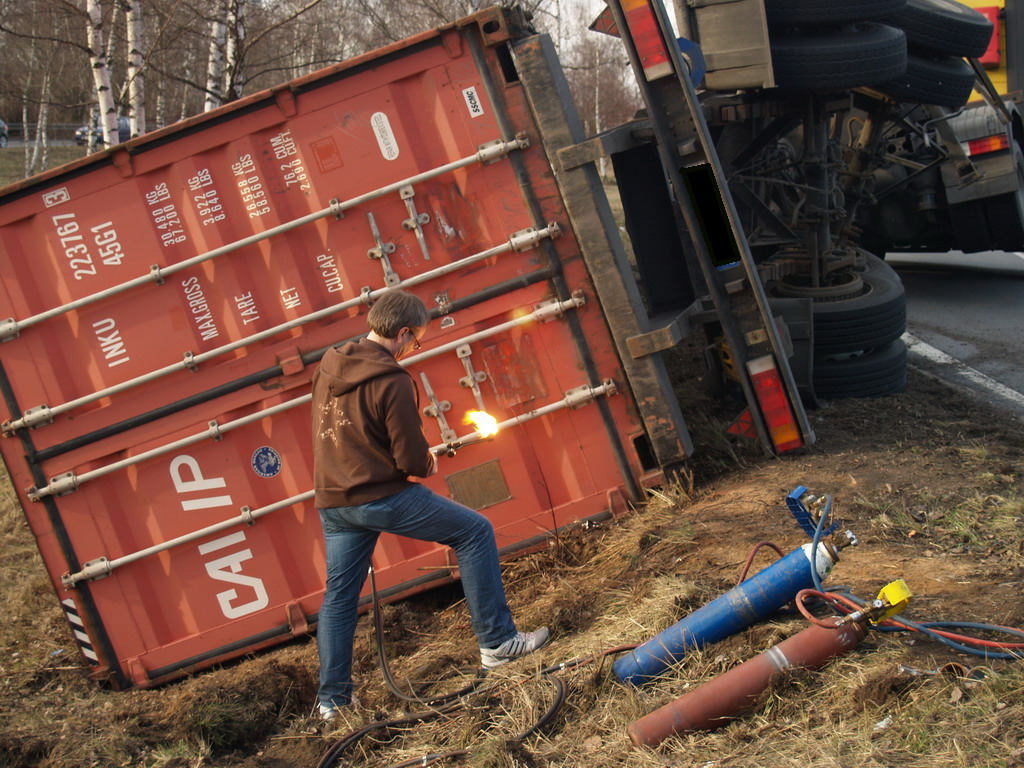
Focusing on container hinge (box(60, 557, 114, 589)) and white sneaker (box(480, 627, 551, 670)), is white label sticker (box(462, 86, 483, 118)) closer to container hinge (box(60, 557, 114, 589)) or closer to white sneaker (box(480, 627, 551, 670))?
white sneaker (box(480, 627, 551, 670))

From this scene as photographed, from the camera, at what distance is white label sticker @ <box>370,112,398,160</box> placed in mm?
5000

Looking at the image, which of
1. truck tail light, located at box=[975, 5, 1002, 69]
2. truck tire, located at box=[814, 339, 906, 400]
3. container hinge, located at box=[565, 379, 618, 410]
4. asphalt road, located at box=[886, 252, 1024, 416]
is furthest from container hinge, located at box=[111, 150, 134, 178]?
truck tail light, located at box=[975, 5, 1002, 69]

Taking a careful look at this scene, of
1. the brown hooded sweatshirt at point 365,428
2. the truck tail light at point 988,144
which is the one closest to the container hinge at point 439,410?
the brown hooded sweatshirt at point 365,428

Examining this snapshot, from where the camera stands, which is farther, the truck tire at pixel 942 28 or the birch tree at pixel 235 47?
the birch tree at pixel 235 47

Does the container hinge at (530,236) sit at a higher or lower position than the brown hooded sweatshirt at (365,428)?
higher

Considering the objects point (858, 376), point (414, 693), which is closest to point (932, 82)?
point (858, 376)

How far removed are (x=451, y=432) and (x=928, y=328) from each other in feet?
20.0

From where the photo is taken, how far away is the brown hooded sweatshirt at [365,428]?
3928 mm

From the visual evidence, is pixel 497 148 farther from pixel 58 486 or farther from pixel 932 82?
pixel 932 82

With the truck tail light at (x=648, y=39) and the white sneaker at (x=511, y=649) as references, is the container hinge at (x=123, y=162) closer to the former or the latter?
the truck tail light at (x=648, y=39)

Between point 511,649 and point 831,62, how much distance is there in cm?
427

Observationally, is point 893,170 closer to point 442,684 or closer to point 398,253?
point 398,253

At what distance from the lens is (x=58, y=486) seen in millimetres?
5070

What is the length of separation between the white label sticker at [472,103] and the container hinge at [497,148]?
162 mm
